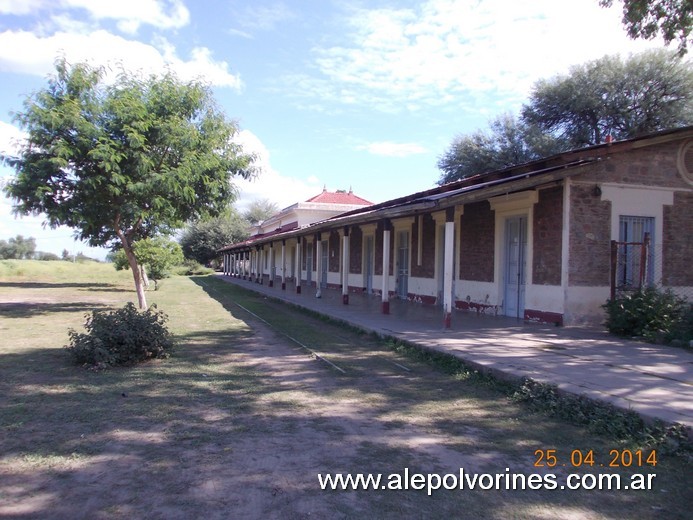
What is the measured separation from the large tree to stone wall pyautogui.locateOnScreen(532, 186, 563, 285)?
17.3 meters

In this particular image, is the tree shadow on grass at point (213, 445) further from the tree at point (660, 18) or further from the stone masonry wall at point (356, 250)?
the stone masonry wall at point (356, 250)

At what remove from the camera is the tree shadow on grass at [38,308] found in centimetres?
1551

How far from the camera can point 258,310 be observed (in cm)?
1678

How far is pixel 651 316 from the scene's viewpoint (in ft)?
31.3

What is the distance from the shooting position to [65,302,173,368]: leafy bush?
7438 mm

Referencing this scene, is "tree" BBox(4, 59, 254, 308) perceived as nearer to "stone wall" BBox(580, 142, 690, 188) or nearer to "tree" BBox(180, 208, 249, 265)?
"stone wall" BBox(580, 142, 690, 188)

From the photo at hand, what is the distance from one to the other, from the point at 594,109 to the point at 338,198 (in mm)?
16124

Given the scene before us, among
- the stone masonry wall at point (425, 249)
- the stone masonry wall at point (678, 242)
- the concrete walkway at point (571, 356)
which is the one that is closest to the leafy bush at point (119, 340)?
the concrete walkway at point (571, 356)

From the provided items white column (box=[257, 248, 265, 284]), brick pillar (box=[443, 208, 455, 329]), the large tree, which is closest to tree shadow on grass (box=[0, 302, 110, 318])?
brick pillar (box=[443, 208, 455, 329])

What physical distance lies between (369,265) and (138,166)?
11.6 m

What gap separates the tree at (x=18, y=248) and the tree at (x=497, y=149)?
85770 mm

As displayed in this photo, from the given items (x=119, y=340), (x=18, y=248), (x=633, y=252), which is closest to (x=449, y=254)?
(x=633, y=252)

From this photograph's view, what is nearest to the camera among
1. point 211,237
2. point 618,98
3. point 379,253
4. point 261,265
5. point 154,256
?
point 379,253

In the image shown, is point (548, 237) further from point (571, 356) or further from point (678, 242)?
point (571, 356)
